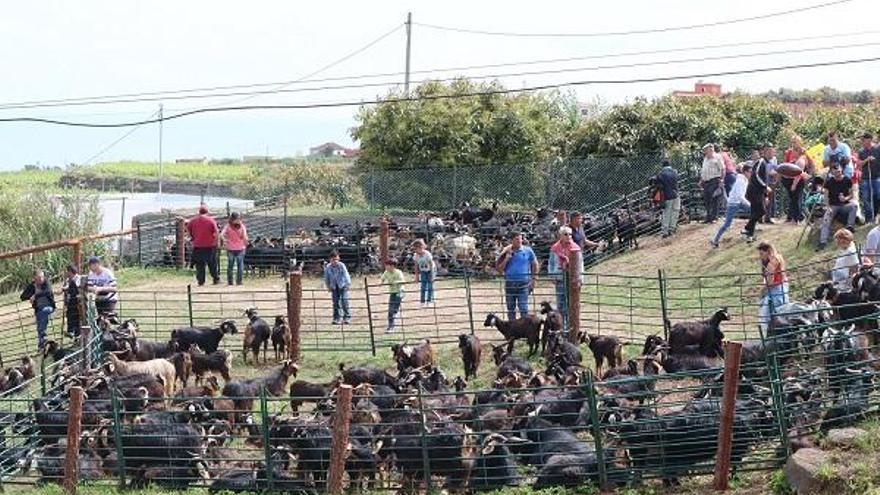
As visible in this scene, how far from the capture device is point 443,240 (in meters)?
32.2

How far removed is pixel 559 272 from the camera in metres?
22.2

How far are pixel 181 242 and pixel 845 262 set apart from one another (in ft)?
59.8

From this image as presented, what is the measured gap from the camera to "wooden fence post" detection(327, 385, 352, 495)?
14320 mm

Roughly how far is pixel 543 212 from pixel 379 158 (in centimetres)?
1075

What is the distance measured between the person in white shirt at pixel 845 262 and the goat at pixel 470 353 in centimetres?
523

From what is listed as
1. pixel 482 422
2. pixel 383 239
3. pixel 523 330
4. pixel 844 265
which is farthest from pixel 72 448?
pixel 383 239

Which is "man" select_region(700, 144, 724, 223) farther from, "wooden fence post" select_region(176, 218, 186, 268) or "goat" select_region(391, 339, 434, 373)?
"wooden fence post" select_region(176, 218, 186, 268)

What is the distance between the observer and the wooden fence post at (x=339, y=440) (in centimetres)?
1432

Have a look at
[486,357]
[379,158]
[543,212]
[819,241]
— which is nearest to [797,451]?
[486,357]

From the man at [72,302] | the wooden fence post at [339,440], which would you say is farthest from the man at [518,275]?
the wooden fence post at [339,440]

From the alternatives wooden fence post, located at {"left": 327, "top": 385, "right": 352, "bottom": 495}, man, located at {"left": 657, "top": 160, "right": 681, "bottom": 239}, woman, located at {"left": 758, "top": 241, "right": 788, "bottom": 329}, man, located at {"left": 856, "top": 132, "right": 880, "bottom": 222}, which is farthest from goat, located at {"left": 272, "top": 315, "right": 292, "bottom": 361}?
man, located at {"left": 856, "top": 132, "right": 880, "bottom": 222}

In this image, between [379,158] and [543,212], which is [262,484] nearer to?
[543,212]

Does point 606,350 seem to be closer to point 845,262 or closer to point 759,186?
point 845,262

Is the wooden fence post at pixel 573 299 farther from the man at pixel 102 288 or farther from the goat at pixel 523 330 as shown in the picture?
the man at pixel 102 288
